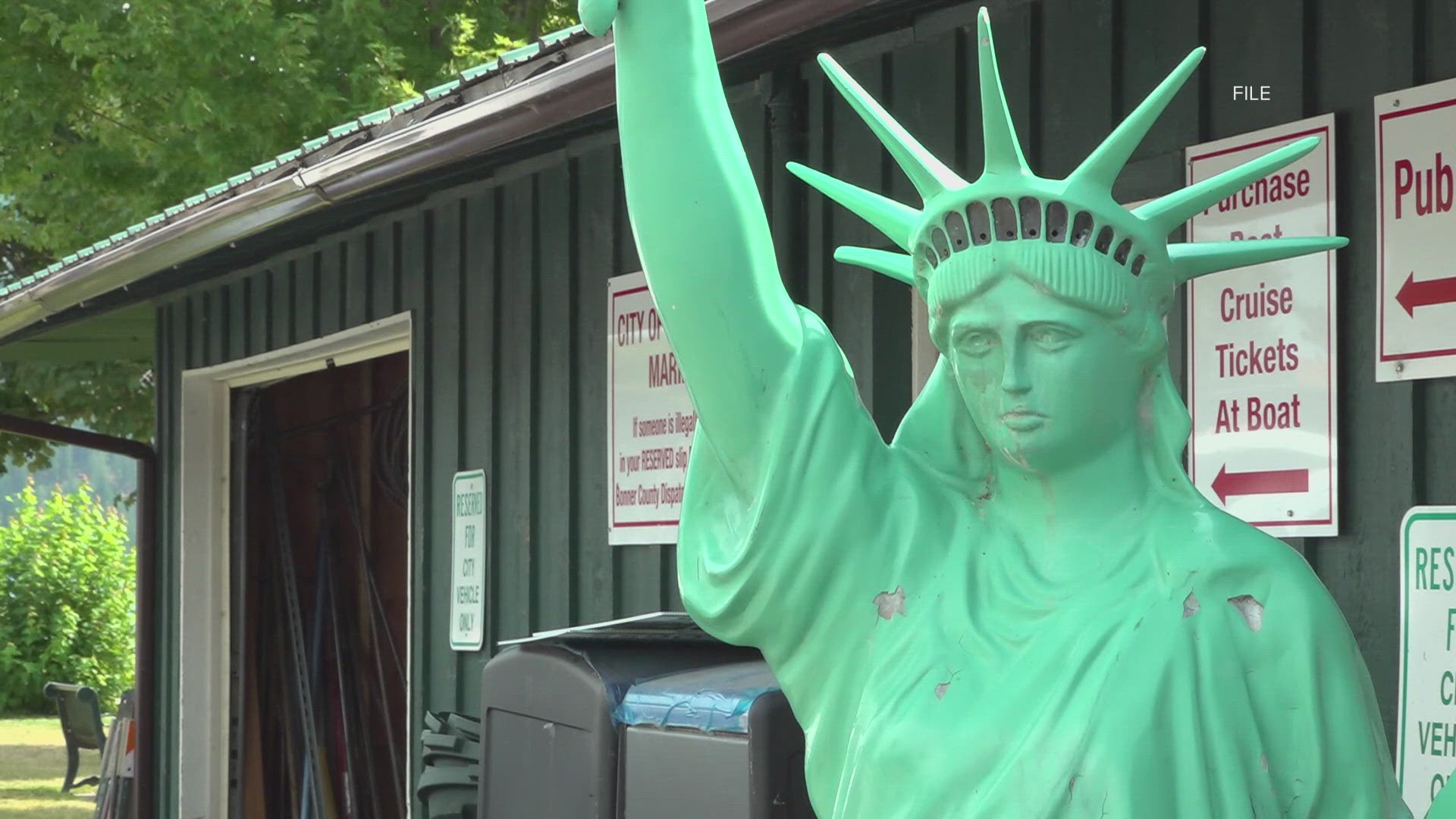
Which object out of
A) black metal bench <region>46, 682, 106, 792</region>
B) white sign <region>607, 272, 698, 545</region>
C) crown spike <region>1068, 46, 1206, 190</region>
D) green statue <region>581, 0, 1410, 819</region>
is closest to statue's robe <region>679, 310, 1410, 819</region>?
green statue <region>581, 0, 1410, 819</region>

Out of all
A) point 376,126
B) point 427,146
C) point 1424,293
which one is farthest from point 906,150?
point 376,126

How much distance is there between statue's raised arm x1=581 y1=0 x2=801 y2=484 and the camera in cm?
220

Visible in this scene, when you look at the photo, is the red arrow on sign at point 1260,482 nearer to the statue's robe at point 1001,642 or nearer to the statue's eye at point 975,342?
the statue's robe at point 1001,642

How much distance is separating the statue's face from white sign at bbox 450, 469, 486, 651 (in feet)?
18.7

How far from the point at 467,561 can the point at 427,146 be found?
2.21 metres

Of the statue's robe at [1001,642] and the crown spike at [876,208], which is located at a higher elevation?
the crown spike at [876,208]

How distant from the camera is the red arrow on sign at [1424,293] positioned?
3793mm

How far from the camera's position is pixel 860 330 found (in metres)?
5.50

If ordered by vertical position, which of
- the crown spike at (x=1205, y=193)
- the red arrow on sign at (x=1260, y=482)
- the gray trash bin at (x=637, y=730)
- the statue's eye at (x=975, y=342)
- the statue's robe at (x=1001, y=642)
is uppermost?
the crown spike at (x=1205, y=193)

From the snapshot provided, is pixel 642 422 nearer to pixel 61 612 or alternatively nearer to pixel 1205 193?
pixel 1205 193

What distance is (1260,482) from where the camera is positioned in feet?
13.8

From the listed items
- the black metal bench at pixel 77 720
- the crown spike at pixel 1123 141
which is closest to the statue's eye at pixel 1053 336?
the crown spike at pixel 1123 141

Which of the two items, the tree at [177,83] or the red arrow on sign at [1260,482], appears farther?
the tree at [177,83]

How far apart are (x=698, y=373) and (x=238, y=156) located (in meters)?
11.1
